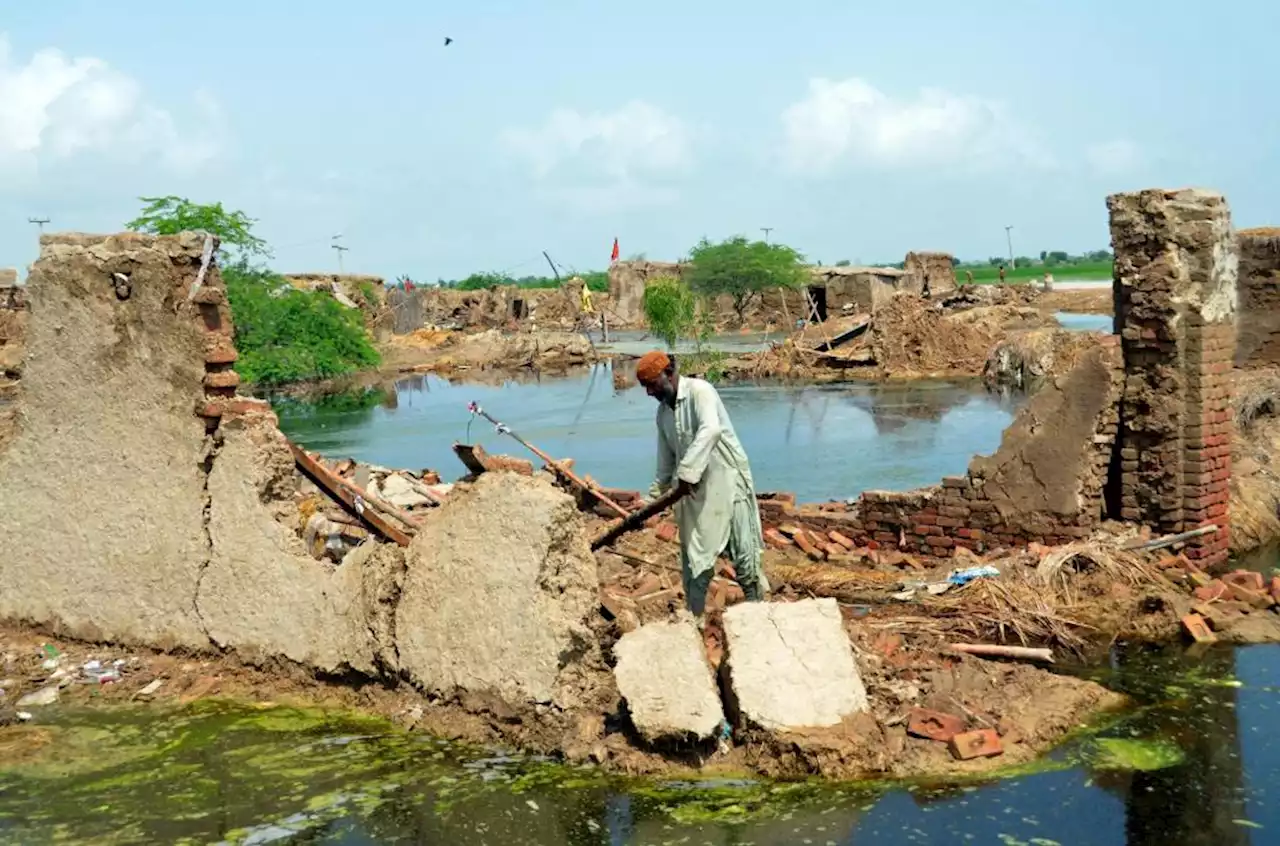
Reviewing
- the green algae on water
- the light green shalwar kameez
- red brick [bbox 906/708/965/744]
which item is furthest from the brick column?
red brick [bbox 906/708/965/744]

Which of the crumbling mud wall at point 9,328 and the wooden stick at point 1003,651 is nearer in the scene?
the wooden stick at point 1003,651

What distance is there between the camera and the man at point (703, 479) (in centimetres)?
599

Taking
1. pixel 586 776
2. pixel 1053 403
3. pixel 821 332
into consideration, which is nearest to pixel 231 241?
pixel 821 332

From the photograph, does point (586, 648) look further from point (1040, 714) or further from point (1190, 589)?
point (1190, 589)

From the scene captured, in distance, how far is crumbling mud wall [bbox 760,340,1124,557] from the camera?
329 inches

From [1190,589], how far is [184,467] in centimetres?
638

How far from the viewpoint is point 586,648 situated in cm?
570

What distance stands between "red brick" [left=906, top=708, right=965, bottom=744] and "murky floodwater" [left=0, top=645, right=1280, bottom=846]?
Answer: 0.35 meters

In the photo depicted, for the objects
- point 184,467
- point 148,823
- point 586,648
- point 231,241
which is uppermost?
point 231,241

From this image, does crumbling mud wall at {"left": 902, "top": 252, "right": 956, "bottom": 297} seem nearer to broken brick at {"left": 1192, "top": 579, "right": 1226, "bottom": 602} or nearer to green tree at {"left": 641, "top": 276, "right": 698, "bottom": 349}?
green tree at {"left": 641, "top": 276, "right": 698, "bottom": 349}

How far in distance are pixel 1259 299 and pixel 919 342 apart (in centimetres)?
1350

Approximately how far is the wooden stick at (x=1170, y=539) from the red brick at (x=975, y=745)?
344 centimetres

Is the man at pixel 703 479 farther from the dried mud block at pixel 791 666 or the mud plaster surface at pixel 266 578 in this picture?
the mud plaster surface at pixel 266 578

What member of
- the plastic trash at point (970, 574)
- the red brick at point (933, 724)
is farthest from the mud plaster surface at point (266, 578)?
the plastic trash at point (970, 574)
